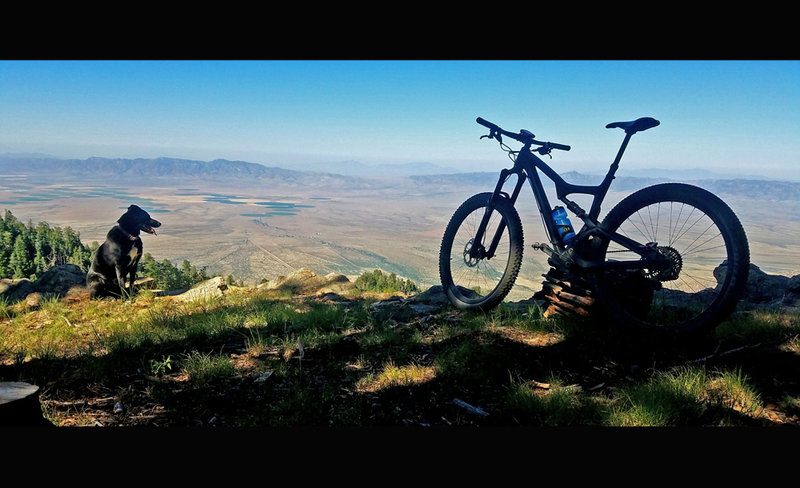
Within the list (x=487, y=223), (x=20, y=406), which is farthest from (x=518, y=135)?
(x=20, y=406)

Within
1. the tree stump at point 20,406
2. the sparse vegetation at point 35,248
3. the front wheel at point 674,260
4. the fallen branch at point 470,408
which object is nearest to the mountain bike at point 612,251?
the front wheel at point 674,260

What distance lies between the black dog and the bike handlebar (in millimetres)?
6730

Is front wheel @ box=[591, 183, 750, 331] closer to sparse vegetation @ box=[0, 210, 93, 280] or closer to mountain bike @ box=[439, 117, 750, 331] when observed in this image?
mountain bike @ box=[439, 117, 750, 331]

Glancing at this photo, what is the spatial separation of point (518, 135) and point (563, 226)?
1.16 metres

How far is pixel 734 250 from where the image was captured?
125 inches

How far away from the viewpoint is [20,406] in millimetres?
2305

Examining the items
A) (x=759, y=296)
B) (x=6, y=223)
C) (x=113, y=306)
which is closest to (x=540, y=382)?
(x=759, y=296)

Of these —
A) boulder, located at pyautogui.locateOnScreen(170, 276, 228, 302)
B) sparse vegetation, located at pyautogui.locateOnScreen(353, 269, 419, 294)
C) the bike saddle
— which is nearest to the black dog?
boulder, located at pyautogui.locateOnScreen(170, 276, 228, 302)

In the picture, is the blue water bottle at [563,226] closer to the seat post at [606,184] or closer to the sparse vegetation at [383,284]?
the seat post at [606,184]

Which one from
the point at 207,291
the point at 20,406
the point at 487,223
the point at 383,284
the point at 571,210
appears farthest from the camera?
the point at 207,291

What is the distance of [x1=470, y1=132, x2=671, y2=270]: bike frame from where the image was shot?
3.67 m

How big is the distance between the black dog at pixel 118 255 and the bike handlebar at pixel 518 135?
673 centimetres

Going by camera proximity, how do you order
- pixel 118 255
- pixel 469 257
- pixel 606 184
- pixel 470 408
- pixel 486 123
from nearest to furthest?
pixel 470 408, pixel 606 184, pixel 486 123, pixel 469 257, pixel 118 255

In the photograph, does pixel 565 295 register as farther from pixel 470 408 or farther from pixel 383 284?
pixel 383 284
